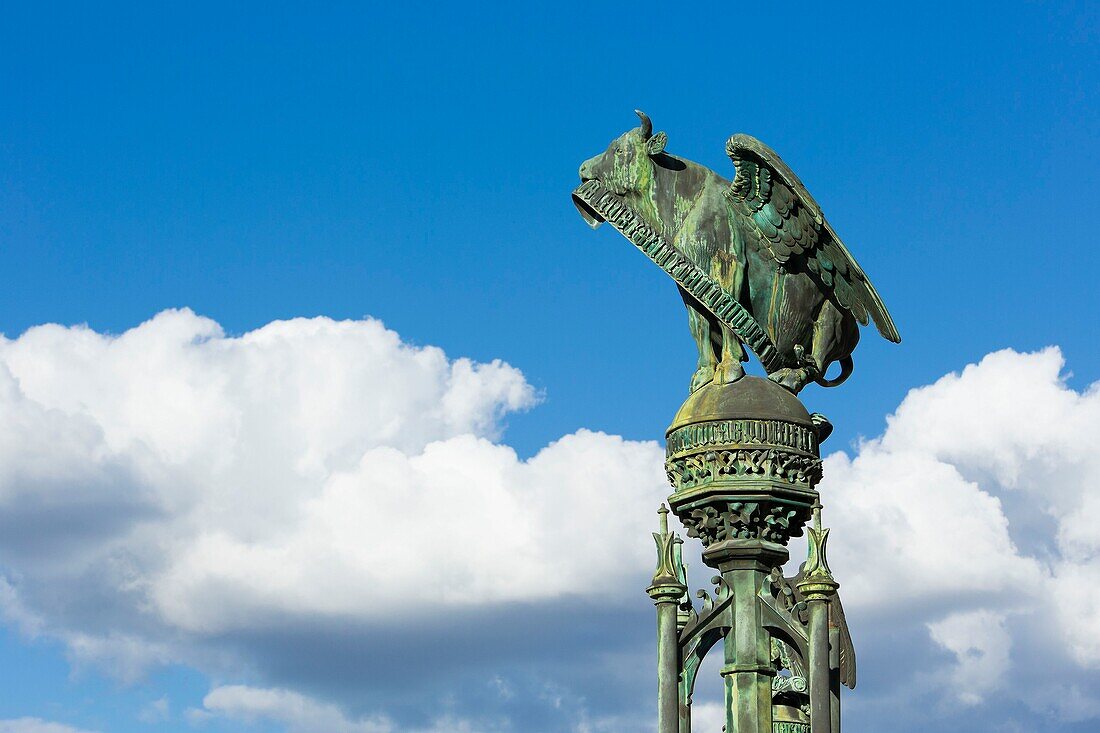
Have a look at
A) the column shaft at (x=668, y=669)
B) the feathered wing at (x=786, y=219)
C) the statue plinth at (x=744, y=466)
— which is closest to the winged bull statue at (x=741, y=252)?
the feathered wing at (x=786, y=219)

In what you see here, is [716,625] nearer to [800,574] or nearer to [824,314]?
[800,574]

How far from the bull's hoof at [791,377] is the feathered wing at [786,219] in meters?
0.93

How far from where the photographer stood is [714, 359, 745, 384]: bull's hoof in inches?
749

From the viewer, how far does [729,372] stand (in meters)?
19.1

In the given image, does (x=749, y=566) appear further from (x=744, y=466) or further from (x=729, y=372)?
(x=729, y=372)

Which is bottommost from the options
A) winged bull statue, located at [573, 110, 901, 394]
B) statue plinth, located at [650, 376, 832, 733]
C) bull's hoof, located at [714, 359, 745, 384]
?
statue plinth, located at [650, 376, 832, 733]

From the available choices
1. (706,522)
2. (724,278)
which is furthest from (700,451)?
(724,278)

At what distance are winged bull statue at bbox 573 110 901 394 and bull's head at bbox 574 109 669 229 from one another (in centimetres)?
1

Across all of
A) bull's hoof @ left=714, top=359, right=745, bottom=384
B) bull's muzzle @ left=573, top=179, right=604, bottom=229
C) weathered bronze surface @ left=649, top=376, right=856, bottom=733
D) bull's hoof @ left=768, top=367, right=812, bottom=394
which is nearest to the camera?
weathered bronze surface @ left=649, top=376, right=856, bottom=733

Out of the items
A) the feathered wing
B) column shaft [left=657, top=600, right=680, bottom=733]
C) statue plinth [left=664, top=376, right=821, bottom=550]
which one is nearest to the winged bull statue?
the feathered wing

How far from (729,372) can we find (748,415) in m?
0.77

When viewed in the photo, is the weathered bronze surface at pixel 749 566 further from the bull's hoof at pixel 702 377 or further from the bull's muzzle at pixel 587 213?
the bull's muzzle at pixel 587 213

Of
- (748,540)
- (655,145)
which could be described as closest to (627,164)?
(655,145)

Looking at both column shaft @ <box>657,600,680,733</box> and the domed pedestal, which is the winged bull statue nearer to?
the domed pedestal
